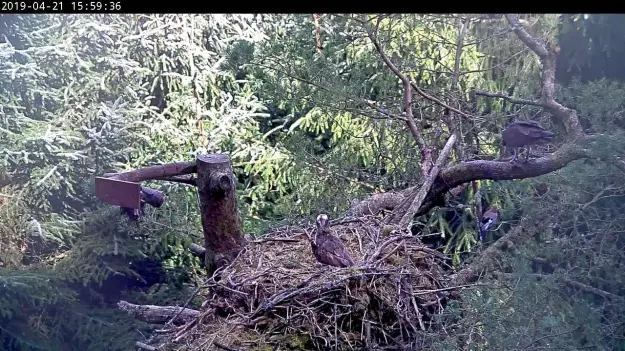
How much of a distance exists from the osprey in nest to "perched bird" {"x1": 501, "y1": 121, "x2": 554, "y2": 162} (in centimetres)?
71

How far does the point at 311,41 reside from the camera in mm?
3867

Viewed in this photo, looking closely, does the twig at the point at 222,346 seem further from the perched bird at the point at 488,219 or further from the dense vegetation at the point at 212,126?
the perched bird at the point at 488,219

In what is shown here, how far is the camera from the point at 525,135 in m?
2.28

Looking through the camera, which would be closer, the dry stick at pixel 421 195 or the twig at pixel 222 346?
the twig at pixel 222 346

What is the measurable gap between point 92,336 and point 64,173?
98 centimetres

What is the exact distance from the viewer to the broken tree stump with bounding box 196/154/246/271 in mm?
2389

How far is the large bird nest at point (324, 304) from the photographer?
1993 millimetres

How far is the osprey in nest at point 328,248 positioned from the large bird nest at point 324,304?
0.04m

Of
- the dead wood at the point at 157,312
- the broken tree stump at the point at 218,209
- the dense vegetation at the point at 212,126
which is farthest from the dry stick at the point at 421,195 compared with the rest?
the dead wood at the point at 157,312

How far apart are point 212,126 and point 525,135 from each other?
2798mm

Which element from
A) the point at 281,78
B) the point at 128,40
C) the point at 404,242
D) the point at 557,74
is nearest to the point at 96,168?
A: the point at 128,40
